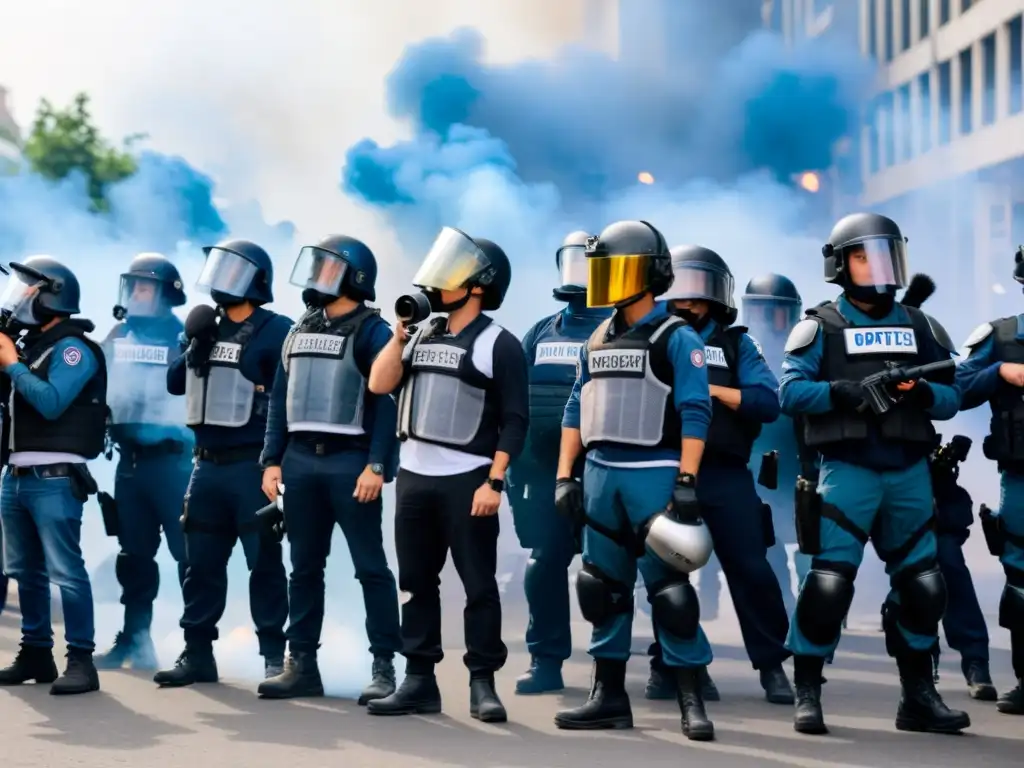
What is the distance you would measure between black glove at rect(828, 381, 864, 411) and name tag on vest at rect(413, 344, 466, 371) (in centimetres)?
149

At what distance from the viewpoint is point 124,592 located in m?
9.55

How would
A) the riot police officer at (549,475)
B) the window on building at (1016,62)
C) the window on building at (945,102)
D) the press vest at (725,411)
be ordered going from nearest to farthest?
1. the press vest at (725,411)
2. the riot police officer at (549,475)
3. the window on building at (1016,62)
4. the window on building at (945,102)

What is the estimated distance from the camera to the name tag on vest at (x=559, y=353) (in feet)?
28.2

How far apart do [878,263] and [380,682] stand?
276 centimetres

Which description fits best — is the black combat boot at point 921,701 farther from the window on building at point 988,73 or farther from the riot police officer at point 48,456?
the window on building at point 988,73

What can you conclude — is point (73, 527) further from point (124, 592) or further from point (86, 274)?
point (86, 274)

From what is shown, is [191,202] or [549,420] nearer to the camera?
[549,420]

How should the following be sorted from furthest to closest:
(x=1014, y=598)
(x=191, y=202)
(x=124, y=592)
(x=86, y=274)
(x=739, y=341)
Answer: (x=191, y=202) → (x=86, y=274) → (x=124, y=592) → (x=739, y=341) → (x=1014, y=598)

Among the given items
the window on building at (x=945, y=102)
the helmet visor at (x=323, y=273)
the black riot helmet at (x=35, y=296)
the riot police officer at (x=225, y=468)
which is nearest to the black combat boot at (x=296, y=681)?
the riot police officer at (x=225, y=468)

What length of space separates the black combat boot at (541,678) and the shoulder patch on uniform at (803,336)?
2056 millimetres

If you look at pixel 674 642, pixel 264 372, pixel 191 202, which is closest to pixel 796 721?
pixel 674 642

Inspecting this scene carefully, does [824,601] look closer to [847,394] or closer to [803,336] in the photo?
[847,394]

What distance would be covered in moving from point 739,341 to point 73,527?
3119 mm

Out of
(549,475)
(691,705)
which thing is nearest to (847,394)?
(691,705)
